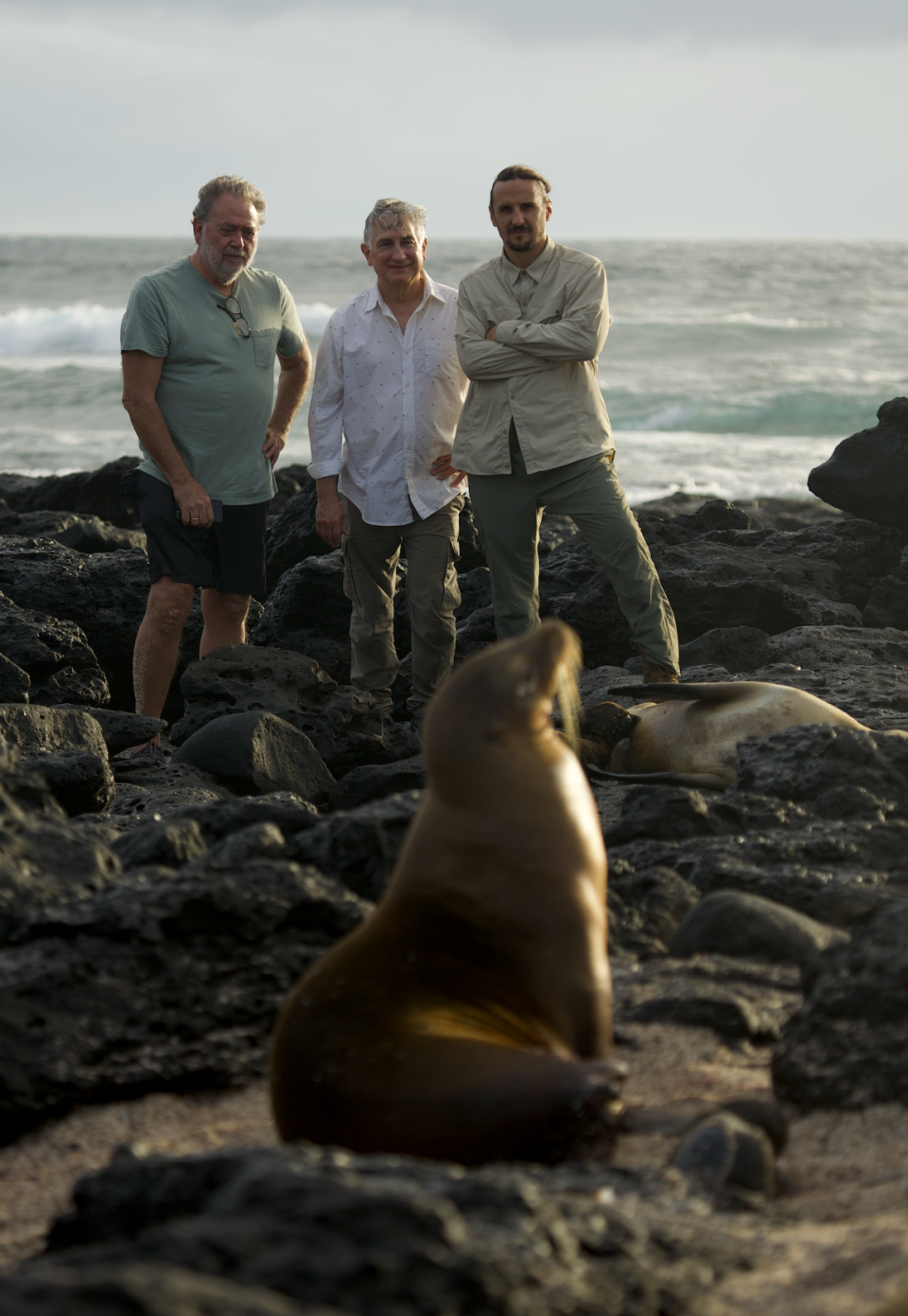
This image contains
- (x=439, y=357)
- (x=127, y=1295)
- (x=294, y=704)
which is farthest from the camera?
(x=294, y=704)

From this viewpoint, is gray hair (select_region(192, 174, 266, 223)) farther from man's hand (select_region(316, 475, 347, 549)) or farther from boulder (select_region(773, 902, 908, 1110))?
boulder (select_region(773, 902, 908, 1110))

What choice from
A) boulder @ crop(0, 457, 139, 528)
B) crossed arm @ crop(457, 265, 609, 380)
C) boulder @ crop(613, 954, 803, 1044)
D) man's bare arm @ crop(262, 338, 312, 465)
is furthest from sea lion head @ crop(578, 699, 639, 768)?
boulder @ crop(0, 457, 139, 528)

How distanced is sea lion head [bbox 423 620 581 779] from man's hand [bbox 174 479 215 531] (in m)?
3.65

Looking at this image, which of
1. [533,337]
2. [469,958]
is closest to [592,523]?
[533,337]

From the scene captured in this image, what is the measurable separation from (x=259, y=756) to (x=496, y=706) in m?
3.44

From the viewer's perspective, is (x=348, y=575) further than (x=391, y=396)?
Yes

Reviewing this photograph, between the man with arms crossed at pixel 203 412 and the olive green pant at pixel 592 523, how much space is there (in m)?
1.08

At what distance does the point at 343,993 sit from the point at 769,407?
80.0 ft

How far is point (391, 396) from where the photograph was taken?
597 cm

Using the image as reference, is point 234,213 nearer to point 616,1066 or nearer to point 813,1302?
point 616,1066

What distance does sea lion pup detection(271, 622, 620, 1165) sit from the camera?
2016 millimetres

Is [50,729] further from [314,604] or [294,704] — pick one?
[314,604]

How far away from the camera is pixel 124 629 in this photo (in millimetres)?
7633

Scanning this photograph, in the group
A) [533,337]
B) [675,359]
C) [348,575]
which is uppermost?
[675,359]
